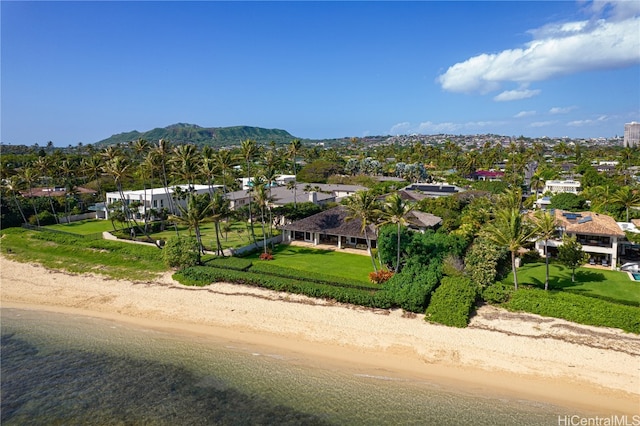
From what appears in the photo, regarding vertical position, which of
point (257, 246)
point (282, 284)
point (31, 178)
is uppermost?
point (31, 178)

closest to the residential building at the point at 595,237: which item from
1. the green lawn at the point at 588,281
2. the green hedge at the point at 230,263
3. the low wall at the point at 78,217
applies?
the green lawn at the point at 588,281

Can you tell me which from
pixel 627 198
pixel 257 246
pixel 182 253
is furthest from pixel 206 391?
pixel 627 198

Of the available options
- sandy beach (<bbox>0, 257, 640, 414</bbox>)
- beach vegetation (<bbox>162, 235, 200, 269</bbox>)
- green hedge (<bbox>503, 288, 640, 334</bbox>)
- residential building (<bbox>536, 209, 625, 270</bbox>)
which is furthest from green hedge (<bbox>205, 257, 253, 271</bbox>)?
residential building (<bbox>536, 209, 625, 270</bbox>)

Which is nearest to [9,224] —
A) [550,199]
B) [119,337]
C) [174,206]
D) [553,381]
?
[174,206]

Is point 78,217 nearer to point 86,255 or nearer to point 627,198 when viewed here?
point 86,255

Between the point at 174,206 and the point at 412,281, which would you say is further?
the point at 174,206

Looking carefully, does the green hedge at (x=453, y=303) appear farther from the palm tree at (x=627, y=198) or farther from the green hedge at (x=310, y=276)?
the palm tree at (x=627, y=198)

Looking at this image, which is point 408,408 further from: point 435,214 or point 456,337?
point 435,214
